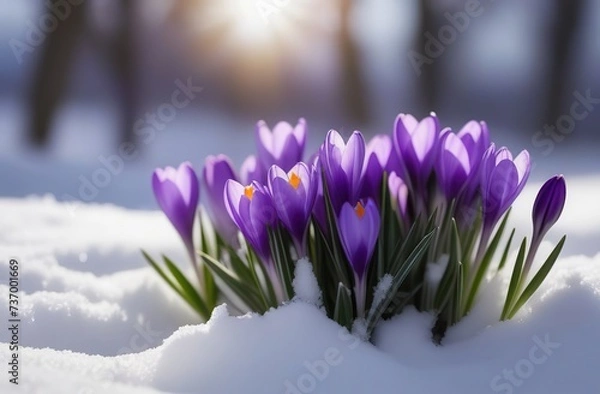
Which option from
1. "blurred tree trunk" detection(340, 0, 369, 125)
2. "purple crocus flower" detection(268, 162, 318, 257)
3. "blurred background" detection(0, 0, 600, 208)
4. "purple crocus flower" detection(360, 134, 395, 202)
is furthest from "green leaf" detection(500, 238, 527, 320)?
"blurred tree trunk" detection(340, 0, 369, 125)

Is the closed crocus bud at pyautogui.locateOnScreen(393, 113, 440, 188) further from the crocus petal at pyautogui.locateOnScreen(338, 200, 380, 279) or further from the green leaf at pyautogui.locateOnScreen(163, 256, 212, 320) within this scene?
the green leaf at pyautogui.locateOnScreen(163, 256, 212, 320)

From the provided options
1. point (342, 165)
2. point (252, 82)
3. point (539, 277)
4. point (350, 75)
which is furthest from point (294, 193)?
point (252, 82)

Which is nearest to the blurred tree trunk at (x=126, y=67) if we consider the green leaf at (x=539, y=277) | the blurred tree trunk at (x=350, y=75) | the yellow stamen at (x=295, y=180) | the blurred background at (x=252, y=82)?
the blurred background at (x=252, y=82)

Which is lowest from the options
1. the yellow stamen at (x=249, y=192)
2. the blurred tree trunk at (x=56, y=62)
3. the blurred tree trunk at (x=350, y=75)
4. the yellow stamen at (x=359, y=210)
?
the yellow stamen at (x=249, y=192)

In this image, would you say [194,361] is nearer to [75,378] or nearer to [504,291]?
[75,378]

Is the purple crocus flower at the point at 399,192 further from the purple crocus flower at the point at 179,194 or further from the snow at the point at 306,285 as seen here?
the purple crocus flower at the point at 179,194

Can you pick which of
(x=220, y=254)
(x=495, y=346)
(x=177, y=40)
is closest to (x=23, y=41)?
(x=220, y=254)
